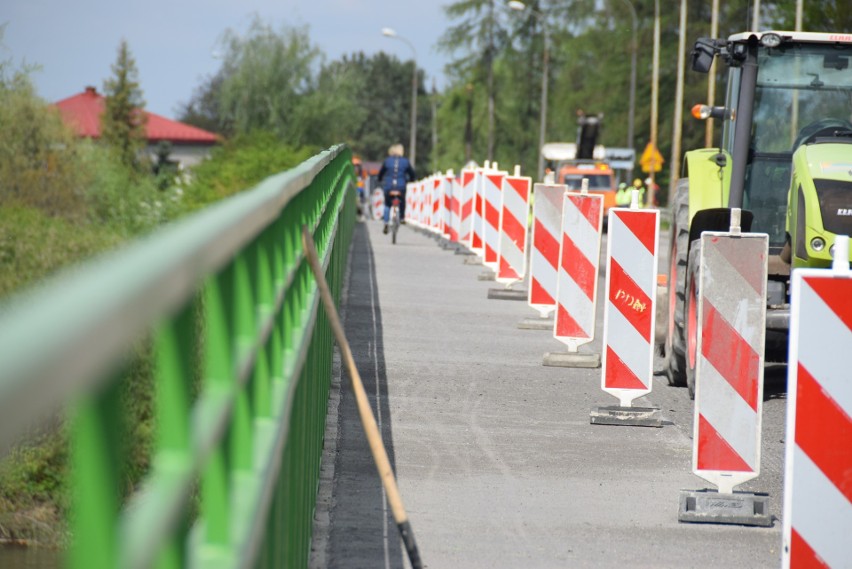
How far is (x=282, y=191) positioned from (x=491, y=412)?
5.43 metres

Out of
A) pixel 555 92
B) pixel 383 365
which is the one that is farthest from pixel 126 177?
pixel 383 365

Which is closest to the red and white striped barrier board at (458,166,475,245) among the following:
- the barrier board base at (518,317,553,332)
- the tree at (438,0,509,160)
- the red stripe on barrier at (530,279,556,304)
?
the barrier board base at (518,317,553,332)

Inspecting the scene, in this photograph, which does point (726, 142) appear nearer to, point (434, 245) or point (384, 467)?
point (384, 467)

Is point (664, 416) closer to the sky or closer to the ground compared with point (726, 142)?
closer to the ground

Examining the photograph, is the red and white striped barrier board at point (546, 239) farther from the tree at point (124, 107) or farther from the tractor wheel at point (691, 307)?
the tree at point (124, 107)

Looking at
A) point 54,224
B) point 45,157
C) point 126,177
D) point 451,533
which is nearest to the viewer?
point 451,533

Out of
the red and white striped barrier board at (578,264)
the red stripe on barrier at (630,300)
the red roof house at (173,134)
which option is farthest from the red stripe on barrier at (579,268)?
the red roof house at (173,134)

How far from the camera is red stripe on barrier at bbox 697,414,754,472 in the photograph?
251 inches

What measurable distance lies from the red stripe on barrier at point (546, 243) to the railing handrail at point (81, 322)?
10707 millimetres

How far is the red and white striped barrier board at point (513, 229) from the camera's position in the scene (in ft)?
53.0

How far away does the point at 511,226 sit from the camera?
639 inches

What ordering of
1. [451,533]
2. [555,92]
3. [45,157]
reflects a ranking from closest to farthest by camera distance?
1. [451,533]
2. [45,157]
3. [555,92]

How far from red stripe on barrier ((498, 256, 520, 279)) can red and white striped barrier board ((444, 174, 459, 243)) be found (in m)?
8.98

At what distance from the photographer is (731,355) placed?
645cm
